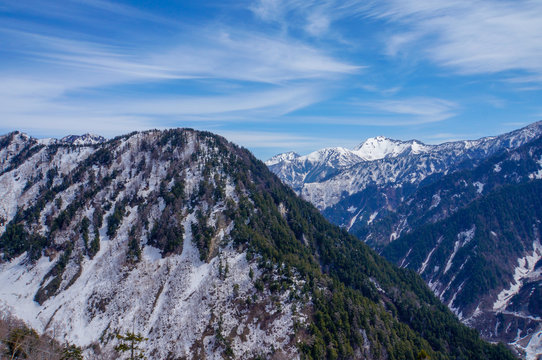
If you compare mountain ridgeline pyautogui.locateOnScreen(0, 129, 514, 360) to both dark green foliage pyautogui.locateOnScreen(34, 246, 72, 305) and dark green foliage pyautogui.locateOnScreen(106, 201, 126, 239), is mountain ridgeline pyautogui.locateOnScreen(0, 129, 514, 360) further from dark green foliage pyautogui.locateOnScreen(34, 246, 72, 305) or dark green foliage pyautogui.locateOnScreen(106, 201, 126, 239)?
dark green foliage pyautogui.locateOnScreen(106, 201, 126, 239)

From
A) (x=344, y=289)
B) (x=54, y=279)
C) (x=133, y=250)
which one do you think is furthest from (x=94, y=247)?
(x=344, y=289)

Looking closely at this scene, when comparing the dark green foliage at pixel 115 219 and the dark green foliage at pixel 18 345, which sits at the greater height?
the dark green foliage at pixel 115 219

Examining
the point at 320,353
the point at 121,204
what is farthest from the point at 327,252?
the point at 121,204

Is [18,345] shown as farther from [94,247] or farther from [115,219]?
[115,219]

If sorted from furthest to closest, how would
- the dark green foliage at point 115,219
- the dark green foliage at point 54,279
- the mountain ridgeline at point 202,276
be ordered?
the dark green foliage at point 115,219 < the dark green foliage at point 54,279 < the mountain ridgeline at point 202,276

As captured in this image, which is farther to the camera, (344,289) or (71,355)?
(344,289)

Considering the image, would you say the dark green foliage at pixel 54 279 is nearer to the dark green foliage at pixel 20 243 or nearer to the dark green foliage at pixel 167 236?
the dark green foliage at pixel 20 243

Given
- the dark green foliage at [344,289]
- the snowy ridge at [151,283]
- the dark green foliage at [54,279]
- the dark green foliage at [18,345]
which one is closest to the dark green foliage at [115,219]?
the snowy ridge at [151,283]

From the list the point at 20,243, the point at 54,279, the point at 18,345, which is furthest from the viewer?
the point at 20,243

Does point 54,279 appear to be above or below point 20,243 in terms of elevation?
below

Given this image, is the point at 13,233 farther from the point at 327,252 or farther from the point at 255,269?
the point at 327,252
